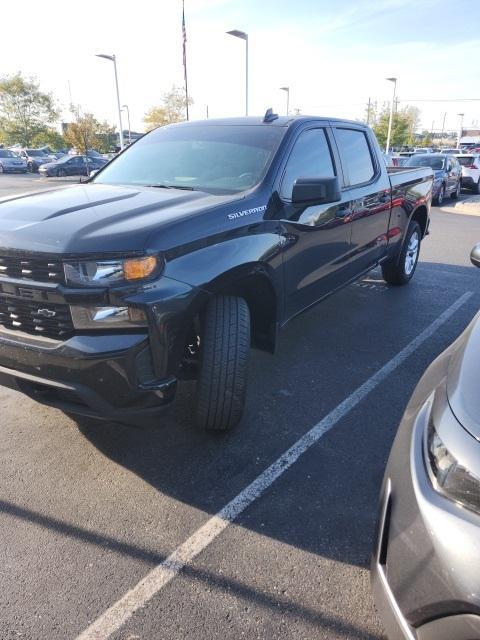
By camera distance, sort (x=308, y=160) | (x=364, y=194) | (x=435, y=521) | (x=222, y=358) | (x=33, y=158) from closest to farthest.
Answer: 1. (x=435, y=521)
2. (x=222, y=358)
3. (x=308, y=160)
4. (x=364, y=194)
5. (x=33, y=158)

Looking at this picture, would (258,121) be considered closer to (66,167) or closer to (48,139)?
(66,167)

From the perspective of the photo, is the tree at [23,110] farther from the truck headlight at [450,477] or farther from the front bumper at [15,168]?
the truck headlight at [450,477]

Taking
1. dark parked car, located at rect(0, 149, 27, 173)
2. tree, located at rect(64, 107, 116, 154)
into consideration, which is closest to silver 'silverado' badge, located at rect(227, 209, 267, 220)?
tree, located at rect(64, 107, 116, 154)

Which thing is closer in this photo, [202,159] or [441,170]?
[202,159]

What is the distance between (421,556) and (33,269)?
205cm

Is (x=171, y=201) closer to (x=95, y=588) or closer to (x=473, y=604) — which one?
(x=95, y=588)

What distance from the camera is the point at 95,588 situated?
2092 mm

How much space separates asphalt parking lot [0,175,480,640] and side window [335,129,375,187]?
170 centimetres

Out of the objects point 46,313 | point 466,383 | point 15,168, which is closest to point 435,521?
point 466,383

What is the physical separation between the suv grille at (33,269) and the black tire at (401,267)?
4.75m

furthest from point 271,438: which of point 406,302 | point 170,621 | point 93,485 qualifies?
point 406,302

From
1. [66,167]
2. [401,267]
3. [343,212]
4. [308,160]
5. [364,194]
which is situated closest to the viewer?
[308,160]

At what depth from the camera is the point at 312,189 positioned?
3.18m

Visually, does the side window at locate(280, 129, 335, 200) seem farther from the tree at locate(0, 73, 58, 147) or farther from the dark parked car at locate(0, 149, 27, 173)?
the tree at locate(0, 73, 58, 147)
